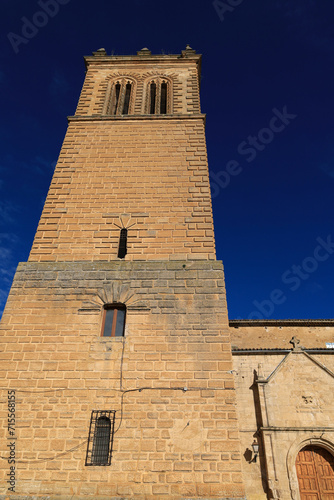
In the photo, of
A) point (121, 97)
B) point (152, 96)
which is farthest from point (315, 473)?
point (121, 97)

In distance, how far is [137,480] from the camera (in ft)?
19.1

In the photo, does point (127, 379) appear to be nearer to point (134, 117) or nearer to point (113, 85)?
point (134, 117)

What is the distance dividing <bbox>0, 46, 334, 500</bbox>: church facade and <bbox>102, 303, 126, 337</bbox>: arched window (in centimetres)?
2

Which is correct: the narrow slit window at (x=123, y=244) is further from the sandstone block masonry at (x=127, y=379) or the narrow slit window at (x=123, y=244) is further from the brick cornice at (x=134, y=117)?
the brick cornice at (x=134, y=117)

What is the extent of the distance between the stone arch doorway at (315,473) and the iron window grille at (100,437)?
8435mm

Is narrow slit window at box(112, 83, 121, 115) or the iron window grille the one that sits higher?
narrow slit window at box(112, 83, 121, 115)

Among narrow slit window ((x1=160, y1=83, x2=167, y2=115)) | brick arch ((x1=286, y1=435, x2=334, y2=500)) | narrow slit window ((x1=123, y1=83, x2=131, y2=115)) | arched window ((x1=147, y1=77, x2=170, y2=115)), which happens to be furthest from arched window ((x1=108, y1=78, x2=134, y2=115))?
brick arch ((x1=286, y1=435, x2=334, y2=500))

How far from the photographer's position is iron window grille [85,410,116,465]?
5984mm

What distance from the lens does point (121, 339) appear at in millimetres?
7070

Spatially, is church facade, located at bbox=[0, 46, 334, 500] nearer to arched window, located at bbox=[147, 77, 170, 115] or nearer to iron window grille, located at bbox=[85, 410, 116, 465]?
iron window grille, located at bbox=[85, 410, 116, 465]

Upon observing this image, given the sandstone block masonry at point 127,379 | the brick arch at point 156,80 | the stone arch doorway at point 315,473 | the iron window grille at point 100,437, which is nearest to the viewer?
the sandstone block masonry at point 127,379

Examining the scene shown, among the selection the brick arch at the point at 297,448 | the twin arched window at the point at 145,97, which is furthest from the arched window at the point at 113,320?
the brick arch at the point at 297,448

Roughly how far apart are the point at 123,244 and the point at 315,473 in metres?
10.2

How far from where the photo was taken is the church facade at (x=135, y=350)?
5.94 meters
